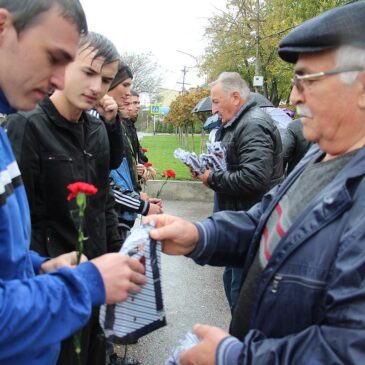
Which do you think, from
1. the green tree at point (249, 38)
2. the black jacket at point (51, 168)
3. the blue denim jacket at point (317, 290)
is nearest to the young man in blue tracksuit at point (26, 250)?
the blue denim jacket at point (317, 290)

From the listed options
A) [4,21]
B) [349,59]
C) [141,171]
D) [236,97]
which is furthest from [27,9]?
[141,171]

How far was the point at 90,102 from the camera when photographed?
243 cm

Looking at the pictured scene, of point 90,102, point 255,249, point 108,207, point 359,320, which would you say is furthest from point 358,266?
point 108,207

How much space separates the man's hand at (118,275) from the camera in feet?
4.26

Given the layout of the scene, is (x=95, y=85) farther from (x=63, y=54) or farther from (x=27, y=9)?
(x=27, y=9)

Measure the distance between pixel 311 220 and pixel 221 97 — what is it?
2981mm

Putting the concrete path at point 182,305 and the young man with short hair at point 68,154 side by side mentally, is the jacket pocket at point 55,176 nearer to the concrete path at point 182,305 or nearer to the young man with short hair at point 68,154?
the young man with short hair at point 68,154

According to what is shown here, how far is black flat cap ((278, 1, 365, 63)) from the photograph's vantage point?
4.44ft

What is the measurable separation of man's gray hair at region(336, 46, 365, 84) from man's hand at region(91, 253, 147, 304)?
0.92m

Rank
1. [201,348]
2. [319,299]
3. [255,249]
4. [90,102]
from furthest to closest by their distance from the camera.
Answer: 1. [90,102]
2. [255,249]
3. [201,348]
4. [319,299]

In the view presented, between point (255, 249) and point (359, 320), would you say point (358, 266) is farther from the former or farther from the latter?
point (255, 249)

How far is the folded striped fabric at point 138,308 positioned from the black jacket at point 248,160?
2.40 metres

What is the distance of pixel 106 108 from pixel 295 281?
7.31ft

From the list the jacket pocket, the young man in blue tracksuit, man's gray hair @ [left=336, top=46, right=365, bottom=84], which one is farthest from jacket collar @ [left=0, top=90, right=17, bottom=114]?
man's gray hair @ [left=336, top=46, right=365, bottom=84]
